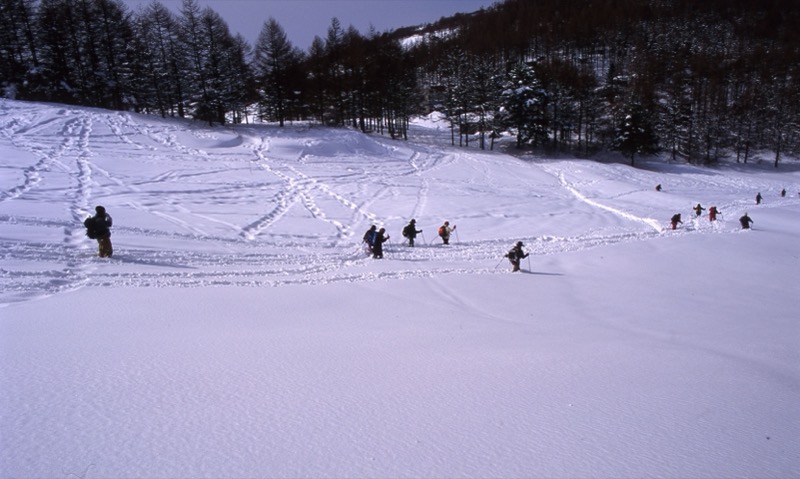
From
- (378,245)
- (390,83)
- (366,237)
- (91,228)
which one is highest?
(390,83)

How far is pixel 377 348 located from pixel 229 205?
16467mm

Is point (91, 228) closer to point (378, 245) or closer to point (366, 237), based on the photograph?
point (366, 237)

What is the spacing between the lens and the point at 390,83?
169 feet

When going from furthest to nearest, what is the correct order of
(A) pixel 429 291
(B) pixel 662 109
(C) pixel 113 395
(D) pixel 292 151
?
(B) pixel 662 109 < (D) pixel 292 151 < (A) pixel 429 291 < (C) pixel 113 395

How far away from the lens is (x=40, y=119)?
3008 centimetres

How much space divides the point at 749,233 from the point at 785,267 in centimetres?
642

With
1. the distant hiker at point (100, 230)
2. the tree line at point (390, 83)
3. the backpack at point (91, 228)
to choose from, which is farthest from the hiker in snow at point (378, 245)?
the tree line at point (390, 83)

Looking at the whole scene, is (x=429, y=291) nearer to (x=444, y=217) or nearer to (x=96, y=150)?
(x=444, y=217)

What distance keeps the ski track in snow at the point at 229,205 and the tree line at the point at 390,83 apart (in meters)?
9.02

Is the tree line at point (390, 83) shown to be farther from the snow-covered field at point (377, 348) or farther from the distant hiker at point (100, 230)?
the distant hiker at point (100, 230)

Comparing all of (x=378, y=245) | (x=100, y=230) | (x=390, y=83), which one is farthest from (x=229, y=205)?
(x=390, y=83)

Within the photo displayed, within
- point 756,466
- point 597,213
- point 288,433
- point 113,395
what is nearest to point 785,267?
point 597,213

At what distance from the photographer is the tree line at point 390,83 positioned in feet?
132

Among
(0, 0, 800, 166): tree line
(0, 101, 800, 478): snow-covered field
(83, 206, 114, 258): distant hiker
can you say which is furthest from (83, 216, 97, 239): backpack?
(0, 0, 800, 166): tree line
